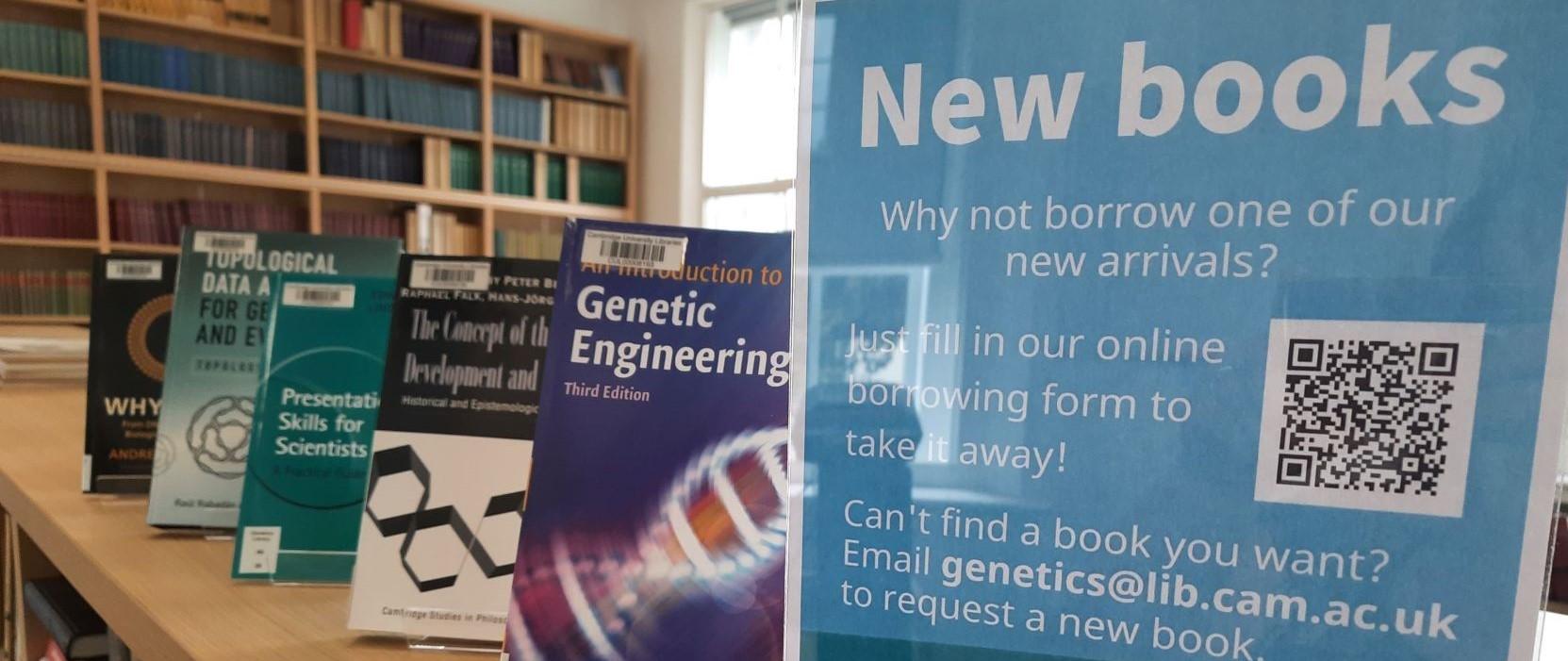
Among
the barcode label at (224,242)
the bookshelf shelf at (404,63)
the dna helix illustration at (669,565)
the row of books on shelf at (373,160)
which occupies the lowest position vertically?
the dna helix illustration at (669,565)

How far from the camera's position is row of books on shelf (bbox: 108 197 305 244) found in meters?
4.45

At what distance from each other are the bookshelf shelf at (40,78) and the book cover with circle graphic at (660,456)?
194 inches

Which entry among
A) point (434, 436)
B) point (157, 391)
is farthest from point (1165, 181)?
point (157, 391)

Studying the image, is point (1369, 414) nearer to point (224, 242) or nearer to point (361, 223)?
point (224, 242)

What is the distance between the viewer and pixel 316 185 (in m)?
4.87

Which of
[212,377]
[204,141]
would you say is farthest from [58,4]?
[212,377]

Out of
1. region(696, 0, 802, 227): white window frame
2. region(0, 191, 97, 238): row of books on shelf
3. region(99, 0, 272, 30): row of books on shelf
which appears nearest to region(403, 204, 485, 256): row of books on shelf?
region(99, 0, 272, 30): row of books on shelf

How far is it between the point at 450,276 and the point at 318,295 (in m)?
0.20

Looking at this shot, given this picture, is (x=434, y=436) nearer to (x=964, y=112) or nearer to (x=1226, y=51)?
(x=964, y=112)

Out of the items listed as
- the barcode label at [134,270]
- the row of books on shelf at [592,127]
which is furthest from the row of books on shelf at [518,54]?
the barcode label at [134,270]

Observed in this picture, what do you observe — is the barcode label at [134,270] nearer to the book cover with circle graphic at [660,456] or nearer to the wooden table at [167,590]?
the wooden table at [167,590]

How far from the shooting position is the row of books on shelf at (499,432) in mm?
605

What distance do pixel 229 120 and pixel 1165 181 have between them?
5580 mm

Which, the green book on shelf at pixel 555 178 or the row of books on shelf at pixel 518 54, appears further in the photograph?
the green book on shelf at pixel 555 178
